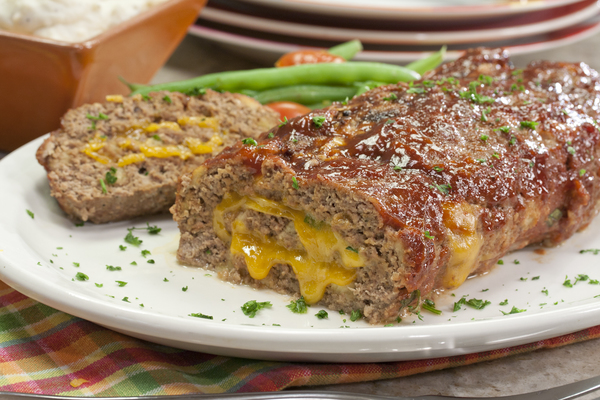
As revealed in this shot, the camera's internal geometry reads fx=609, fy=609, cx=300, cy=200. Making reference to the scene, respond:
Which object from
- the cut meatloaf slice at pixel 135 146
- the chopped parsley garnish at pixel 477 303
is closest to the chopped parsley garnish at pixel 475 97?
the chopped parsley garnish at pixel 477 303

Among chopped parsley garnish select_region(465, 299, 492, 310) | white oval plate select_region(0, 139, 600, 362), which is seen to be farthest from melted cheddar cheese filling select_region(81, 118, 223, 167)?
chopped parsley garnish select_region(465, 299, 492, 310)

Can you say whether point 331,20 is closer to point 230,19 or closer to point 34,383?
point 230,19

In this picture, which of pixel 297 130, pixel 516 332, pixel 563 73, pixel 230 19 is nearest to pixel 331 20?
pixel 230 19

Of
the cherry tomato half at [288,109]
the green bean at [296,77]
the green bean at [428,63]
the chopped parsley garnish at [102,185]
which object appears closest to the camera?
the chopped parsley garnish at [102,185]

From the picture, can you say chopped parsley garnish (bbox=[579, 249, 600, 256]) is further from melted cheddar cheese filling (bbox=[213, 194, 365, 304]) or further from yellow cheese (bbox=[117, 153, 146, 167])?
yellow cheese (bbox=[117, 153, 146, 167])

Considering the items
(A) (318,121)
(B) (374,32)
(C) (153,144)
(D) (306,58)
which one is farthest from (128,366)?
(B) (374,32)

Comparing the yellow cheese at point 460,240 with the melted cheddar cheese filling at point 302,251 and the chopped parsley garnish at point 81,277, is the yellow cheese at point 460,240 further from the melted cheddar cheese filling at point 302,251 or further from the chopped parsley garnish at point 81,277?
the chopped parsley garnish at point 81,277
